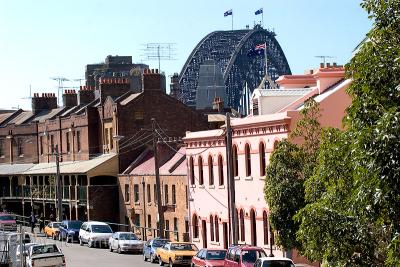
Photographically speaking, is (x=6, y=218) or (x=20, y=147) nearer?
(x=6, y=218)

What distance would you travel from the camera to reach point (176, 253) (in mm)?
49375

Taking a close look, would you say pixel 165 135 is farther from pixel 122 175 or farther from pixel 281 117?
pixel 281 117

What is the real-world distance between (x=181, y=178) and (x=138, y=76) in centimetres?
4151

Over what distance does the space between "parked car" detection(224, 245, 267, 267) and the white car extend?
24.4m

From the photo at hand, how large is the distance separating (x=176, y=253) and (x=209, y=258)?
5.23 m

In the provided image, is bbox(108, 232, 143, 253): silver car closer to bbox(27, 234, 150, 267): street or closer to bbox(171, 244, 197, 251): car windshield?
bbox(27, 234, 150, 267): street

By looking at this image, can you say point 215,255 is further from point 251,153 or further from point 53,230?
point 53,230

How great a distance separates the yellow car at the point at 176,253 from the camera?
49188mm

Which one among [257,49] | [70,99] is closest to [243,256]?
[257,49]

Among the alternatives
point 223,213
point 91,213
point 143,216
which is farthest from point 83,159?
point 223,213

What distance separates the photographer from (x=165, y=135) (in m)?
78.7

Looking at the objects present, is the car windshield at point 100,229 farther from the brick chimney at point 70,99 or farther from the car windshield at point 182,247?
the brick chimney at point 70,99

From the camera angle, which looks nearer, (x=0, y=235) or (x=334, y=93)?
(x=0, y=235)

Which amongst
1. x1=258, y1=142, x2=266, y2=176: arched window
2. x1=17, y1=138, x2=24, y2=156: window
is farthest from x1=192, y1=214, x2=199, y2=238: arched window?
x1=17, y1=138, x2=24, y2=156: window
